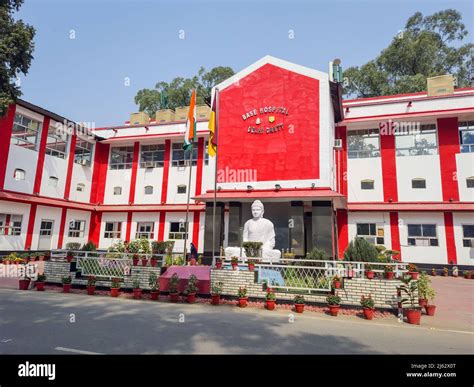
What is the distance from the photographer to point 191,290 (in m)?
10.4

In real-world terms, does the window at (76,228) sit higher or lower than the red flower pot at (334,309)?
higher

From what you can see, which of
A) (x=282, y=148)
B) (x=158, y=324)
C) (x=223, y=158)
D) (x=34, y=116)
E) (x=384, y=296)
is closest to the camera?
(x=158, y=324)

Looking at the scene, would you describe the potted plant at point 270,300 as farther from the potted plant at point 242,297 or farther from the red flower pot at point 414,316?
the red flower pot at point 414,316

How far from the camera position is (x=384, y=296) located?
9.34m

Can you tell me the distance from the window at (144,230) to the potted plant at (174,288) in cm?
1487

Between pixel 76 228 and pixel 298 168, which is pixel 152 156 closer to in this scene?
pixel 76 228

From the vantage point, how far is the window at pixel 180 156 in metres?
25.1

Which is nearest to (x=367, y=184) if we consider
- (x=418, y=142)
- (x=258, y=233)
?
(x=418, y=142)

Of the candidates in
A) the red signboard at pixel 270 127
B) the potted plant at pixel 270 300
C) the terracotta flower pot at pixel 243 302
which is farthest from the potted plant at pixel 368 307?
→ the red signboard at pixel 270 127

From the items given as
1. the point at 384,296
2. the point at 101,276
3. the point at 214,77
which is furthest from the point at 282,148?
A: the point at 214,77

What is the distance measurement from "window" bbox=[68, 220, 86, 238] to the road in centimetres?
1589

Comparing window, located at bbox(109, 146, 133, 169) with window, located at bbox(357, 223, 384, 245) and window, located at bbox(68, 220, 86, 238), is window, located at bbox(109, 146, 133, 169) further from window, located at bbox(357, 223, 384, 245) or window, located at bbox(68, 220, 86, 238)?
window, located at bbox(357, 223, 384, 245)

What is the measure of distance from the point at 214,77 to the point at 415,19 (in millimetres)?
25659

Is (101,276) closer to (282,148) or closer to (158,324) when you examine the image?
(158,324)
